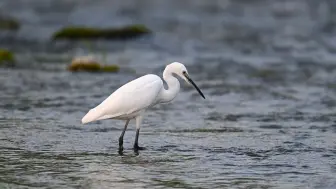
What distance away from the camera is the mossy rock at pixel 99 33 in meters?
28.2

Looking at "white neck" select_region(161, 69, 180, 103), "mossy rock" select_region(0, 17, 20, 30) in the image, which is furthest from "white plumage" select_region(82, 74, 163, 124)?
"mossy rock" select_region(0, 17, 20, 30)

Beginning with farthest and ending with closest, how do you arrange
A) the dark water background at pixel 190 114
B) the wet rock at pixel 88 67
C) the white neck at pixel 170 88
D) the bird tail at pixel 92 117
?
1. the wet rock at pixel 88 67
2. the white neck at pixel 170 88
3. the bird tail at pixel 92 117
4. the dark water background at pixel 190 114

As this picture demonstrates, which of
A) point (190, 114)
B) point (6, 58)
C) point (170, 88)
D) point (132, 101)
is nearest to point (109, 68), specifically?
point (6, 58)

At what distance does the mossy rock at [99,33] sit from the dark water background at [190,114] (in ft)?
2.34

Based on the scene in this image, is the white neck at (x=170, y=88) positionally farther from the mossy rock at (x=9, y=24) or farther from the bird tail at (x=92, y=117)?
the mossy rock at (x=9, y=24)

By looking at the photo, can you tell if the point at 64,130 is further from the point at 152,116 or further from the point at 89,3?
the point at 89,3

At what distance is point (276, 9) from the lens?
41.8 metres

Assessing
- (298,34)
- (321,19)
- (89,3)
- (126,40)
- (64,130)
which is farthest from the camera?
(89,3)

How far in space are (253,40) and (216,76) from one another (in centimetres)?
886

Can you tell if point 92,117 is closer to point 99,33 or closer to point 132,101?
point 132,101

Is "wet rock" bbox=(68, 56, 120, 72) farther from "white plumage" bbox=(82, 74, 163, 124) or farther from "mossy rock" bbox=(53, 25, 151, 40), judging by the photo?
"white plumage" bbox=(82, 74, 163, 124)

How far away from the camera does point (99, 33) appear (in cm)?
2866

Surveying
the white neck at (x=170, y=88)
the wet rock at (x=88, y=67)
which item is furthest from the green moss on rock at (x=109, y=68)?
the white neck at (x=170, y=88)

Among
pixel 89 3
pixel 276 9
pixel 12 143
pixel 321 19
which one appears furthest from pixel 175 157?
pixel 89 3
